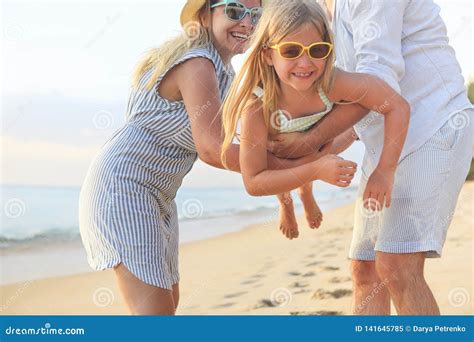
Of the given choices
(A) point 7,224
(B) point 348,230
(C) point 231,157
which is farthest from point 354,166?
(A) point 7,224

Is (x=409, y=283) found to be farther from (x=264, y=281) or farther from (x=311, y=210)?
(x=264, y=281)

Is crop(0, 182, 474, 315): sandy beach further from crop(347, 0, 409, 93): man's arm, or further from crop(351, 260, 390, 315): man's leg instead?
crop(347, 0, 409, 93): man's arm

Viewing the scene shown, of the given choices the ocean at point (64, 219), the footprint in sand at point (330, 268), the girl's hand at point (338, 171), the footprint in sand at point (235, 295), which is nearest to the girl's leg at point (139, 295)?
the girl's hand at point (338, 171)

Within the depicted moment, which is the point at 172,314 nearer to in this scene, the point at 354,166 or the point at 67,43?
the point at 354,166

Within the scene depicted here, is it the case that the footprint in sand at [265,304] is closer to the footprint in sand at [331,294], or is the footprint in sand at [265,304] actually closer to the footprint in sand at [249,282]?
the footprint in sand at [331,294]

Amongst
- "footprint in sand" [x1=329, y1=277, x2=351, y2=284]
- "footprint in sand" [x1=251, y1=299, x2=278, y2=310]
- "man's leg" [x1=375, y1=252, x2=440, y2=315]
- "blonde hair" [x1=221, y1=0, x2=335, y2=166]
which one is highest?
"blonde hair" [x1=221, y1=0, x2=335, y2=166]

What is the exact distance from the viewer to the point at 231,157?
2.84 meters

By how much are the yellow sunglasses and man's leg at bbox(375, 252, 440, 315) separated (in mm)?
825

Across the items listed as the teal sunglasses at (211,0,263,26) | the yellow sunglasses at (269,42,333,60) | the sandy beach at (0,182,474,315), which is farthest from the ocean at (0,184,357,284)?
the yellow sunglasses at (269,42,333,60)

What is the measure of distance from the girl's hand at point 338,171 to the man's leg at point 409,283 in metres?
0.60

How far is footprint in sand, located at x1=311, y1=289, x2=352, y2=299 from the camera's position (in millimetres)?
7355

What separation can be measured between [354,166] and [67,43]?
43.3ft

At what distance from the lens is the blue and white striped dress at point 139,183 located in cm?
299
